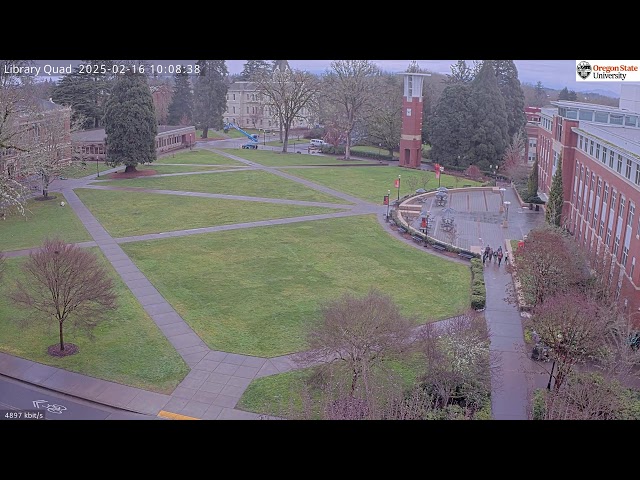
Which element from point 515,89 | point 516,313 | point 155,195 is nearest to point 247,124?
point 515,89

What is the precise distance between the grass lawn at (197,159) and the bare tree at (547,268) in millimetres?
36027

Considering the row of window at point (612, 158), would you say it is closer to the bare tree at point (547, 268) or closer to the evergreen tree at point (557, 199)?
the evergreen tree at point (557, 199)

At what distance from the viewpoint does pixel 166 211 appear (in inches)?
1324

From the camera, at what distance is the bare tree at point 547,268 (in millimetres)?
18469

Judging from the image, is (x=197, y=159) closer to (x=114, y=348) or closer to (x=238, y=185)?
(x=238, y=185)

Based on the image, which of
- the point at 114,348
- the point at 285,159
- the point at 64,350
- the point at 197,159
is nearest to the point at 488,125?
the point at 285,159

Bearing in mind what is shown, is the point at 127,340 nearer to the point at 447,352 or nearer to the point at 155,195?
the point at 447,352

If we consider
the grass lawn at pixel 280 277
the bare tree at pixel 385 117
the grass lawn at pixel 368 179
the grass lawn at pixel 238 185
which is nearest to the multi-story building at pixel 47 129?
the grass lawn at pixel 238 185

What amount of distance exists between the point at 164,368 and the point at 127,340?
2.22 metres

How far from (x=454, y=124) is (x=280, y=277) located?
35742 mm

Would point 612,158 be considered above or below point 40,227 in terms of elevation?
above

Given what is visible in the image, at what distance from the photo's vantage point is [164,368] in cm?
1577

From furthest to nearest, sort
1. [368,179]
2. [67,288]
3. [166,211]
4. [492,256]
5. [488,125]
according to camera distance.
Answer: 1. [488,125]
2. [368,179]
3. [166,211]
4. [492,256]
5. [67,288]

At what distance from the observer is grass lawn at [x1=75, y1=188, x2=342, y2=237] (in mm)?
30625
